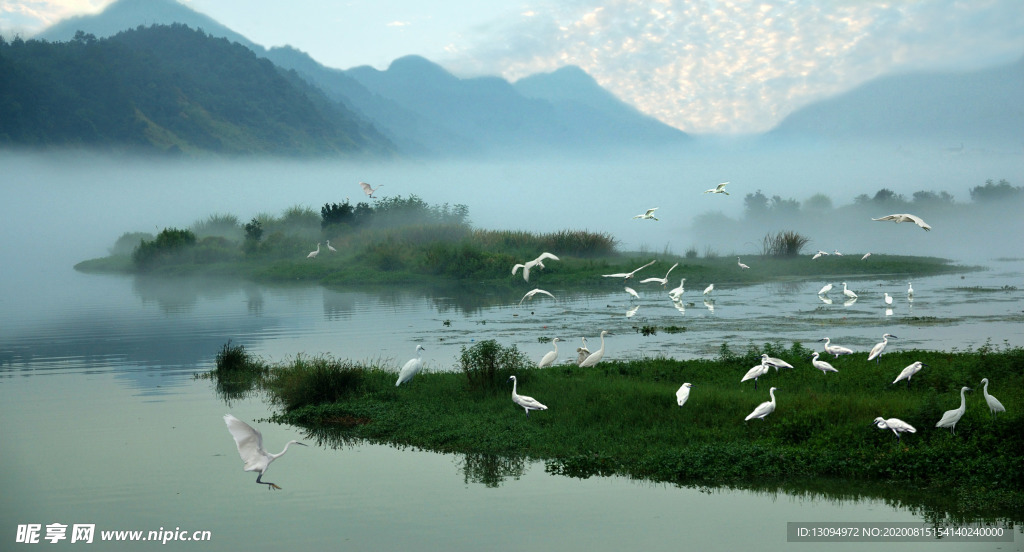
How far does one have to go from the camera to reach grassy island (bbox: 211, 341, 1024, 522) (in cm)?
1104

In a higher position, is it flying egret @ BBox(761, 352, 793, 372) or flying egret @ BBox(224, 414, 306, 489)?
flying egret @ BBox(761, 352, 793, 372)

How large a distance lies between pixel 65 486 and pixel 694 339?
15956mm

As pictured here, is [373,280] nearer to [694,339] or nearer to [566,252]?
[566,252]

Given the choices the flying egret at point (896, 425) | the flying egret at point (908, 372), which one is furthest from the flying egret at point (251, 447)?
the flying egret at point (908, 372)

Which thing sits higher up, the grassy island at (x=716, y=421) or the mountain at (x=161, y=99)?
the mountain at (x=161, y=99)

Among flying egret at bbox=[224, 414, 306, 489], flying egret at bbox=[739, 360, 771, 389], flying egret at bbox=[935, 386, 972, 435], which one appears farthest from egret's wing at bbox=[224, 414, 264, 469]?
flying egret at bbox=[935, 386, 972, 435]

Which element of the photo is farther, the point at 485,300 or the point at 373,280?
the point at 373,280

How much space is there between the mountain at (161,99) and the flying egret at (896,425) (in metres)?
126

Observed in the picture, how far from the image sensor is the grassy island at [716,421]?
1104 cm

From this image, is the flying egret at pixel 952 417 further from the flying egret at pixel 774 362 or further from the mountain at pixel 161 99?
the mountain at pixel 161 99

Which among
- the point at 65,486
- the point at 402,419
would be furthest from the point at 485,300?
the point at 65,486

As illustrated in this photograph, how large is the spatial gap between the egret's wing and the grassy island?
11.4 ft

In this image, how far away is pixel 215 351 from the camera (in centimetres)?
2512

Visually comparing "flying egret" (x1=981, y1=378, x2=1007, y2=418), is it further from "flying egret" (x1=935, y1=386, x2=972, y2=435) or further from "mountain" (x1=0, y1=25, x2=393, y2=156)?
"mountain" (x1=0, y1=25, x2=393, y2=156)
